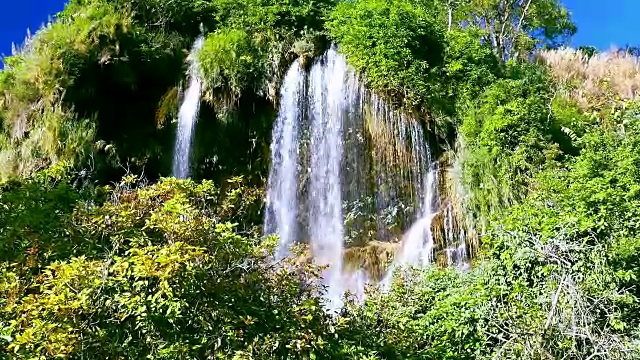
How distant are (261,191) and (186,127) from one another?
6.66 ft

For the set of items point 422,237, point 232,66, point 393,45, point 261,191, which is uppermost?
point 393,45

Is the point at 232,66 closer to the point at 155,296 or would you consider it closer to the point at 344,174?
the point at 344,174

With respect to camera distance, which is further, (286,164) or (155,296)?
(286,164)

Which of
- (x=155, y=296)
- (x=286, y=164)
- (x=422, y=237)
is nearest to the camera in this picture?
(x=155, y=296)

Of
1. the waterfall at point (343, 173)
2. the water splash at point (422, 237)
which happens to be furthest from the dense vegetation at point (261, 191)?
the water splash at point (422, 237)

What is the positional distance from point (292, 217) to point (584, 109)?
23.1ft

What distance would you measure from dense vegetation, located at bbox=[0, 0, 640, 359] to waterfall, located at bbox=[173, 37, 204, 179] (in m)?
0.22

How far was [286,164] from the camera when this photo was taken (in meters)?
12.5

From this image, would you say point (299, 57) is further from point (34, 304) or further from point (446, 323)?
point (34, 304)

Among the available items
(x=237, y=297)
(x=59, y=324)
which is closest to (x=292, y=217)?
(x=237, y=297)

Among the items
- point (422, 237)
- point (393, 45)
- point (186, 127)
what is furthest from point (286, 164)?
point (393, 45)

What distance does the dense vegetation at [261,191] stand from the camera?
4109 mm

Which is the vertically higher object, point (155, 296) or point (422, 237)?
point (422, 237)

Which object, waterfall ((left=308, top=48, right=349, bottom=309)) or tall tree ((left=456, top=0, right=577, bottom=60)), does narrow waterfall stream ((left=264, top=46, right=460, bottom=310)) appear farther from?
tall tree ((left=456, top=0, right=577, bottom=60))
